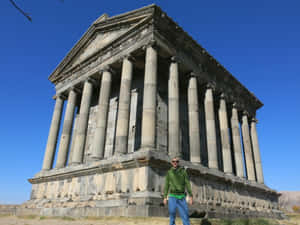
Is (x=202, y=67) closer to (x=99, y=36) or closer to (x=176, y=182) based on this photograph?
(x=99, y=36)

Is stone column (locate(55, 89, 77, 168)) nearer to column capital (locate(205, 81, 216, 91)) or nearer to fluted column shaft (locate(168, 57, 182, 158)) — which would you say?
fluted column shaft (locate(168, 57, 182, 158))

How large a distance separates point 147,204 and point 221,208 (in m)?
7.10

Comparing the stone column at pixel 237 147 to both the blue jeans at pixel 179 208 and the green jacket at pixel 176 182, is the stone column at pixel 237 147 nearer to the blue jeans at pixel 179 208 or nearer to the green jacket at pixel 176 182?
the green jacket at pixel 176 182

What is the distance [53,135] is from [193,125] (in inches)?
500

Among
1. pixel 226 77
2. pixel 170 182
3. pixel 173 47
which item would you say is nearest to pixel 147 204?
pixel 170 182

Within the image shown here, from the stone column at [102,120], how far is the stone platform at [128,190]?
1181 millimetres

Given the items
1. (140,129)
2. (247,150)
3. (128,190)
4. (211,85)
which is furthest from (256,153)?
(128,190)

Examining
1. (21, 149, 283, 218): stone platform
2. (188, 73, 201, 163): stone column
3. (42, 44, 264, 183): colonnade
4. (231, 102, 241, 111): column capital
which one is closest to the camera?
(21, 149, 283, 218): stone platform

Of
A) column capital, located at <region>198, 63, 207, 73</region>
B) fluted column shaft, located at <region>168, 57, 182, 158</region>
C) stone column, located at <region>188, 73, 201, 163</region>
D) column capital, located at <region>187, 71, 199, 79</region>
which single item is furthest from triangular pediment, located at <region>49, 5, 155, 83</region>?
column capital, located at <region>198, 63, 207, 73</region>

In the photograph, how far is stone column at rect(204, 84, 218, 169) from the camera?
18156mm

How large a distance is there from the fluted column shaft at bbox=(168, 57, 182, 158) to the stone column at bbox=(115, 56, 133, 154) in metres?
2.77

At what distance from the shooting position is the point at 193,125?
17.5 m

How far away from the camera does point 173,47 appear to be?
60.3 feet

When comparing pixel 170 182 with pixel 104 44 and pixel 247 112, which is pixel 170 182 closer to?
pixel 104 44
